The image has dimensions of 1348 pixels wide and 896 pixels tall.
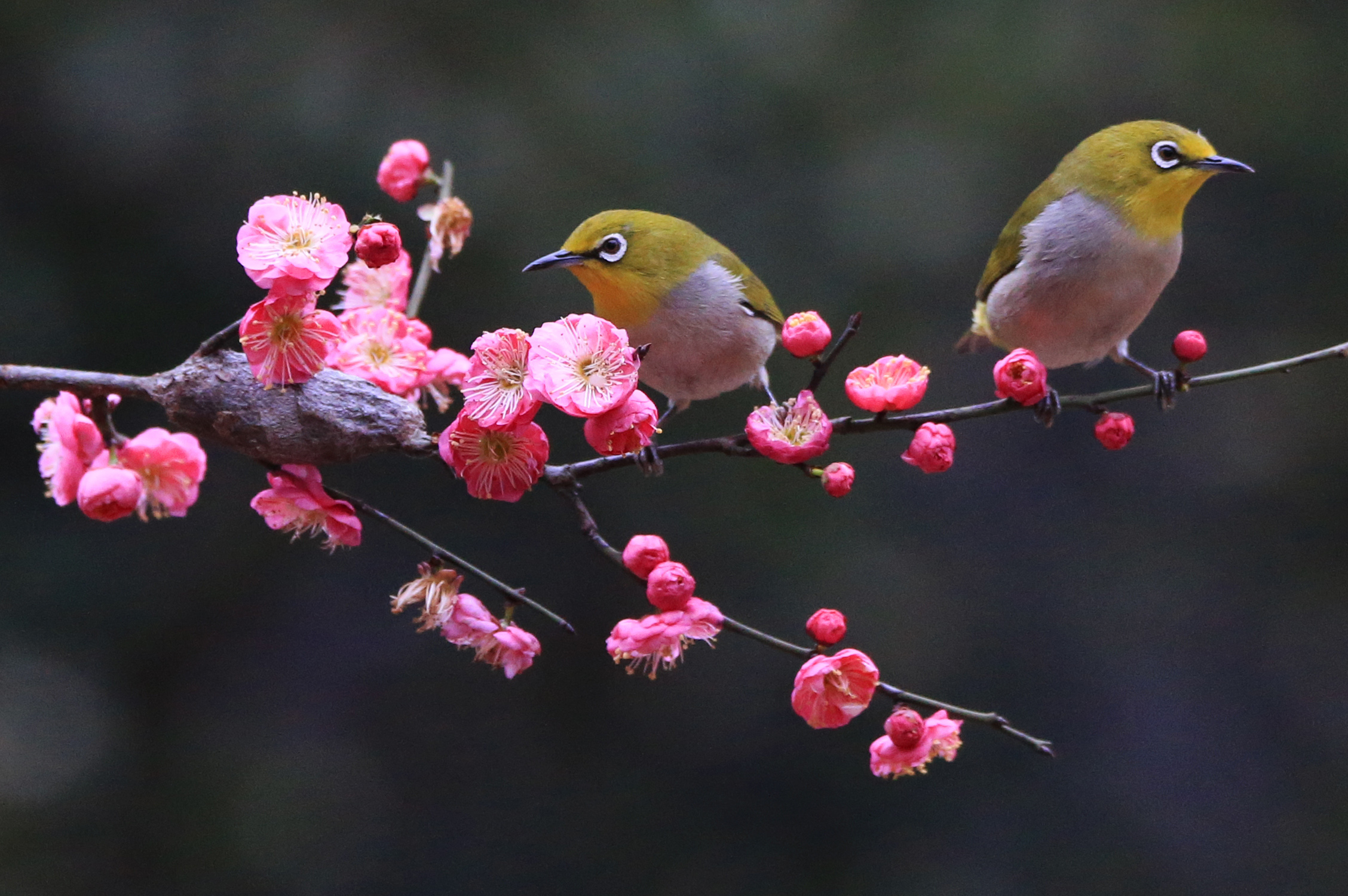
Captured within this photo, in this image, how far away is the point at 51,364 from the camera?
6.35 feet

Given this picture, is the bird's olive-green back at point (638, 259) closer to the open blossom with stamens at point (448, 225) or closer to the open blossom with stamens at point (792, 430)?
the open blossom with stamens at point (448, 225)

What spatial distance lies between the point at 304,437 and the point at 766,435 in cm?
30

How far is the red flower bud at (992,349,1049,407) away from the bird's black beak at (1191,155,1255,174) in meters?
0.33

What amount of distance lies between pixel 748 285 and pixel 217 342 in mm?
499

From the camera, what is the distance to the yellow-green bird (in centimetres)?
83

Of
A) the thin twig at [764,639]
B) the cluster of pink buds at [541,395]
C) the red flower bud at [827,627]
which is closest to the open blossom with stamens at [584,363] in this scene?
the cluster of pink buds at [541,395]

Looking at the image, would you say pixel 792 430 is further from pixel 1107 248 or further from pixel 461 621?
pixel 1107 248

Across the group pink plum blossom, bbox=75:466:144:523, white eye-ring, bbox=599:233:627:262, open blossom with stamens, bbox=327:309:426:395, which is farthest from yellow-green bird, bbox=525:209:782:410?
pink plum blossom, bbox=75:466:144:523

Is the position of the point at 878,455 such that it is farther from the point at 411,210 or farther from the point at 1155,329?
the point at 411,210

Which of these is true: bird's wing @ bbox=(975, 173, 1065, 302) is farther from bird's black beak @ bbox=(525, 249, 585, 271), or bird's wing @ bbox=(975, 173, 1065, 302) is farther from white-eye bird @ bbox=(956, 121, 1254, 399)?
bird's black beak @ bbox=(525, 249, 585, 271)

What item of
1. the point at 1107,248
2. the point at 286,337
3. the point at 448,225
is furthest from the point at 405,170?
the point at 1107,248

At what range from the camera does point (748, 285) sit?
102 centimetres

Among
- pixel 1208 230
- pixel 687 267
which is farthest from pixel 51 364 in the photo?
pixel 1208 230

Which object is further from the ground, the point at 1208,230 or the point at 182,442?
A: the point at 1208,230
